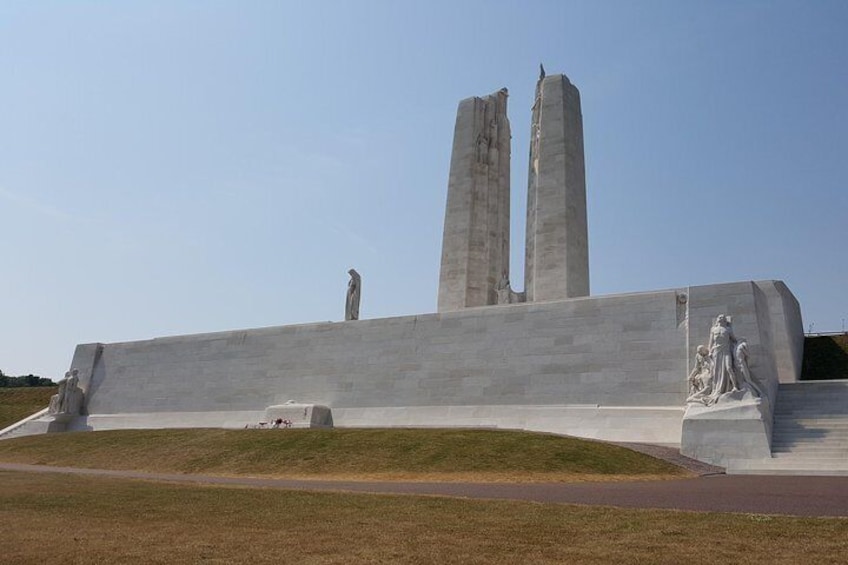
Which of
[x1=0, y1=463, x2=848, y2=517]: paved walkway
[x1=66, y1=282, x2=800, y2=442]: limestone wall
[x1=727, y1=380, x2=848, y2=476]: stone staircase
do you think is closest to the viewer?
[x1=0, y1=463, x2=848, y2=517]: paved walkway

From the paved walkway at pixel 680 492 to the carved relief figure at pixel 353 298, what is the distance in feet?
58.3

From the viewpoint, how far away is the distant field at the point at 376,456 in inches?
621

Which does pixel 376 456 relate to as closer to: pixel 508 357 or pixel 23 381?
pixel 508 357

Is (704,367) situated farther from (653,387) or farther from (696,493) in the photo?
(696,493)

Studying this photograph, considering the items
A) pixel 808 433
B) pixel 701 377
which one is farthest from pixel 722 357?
pixel 808 433

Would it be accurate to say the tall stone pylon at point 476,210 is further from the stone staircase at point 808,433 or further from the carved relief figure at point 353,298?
the stone staircase at point 808,433

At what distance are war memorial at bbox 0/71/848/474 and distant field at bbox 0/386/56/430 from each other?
375 centimetres

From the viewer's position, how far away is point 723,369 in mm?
19141

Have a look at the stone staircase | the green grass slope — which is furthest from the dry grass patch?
the green grass slope

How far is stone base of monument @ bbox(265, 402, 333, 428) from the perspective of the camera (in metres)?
27.8

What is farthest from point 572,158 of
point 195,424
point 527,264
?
point 195,424

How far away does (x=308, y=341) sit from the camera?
31.3 metres

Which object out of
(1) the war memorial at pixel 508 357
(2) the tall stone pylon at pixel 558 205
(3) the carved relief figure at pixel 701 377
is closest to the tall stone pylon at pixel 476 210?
(1) the war memorial at pixel 508 357

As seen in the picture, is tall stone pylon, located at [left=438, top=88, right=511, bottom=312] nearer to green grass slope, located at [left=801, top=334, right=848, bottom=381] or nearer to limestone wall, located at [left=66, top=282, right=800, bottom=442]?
limestone wall, located at [left=66, top=282, right=800, bottom=442]
